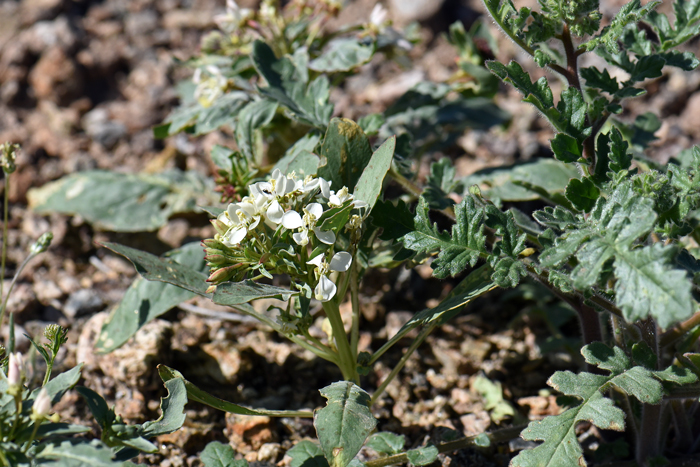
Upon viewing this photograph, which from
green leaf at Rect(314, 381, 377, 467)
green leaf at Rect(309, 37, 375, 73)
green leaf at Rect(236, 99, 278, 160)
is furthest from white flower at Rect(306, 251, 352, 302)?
green leaf at Rect(309, 37, 375, 73)

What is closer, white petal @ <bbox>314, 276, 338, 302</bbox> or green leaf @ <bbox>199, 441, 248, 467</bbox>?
white petal @ <bbox>314, 276, 338, 302</bbox>

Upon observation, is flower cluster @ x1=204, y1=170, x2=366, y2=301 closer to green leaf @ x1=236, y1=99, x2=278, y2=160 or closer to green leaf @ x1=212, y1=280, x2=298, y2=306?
green leaf @ x1=212, y1=280, x2=298, y2=306

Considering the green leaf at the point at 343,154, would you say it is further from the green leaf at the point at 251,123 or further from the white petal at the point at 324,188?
the green leaf at the point at 251,123

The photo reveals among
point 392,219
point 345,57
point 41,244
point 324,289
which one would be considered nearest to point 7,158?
point 41,244

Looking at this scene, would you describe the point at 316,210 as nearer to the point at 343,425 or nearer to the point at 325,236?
the point at 325,236

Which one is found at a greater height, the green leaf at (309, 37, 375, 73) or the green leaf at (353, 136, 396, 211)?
the green leaf at (309, 37, 375, 73)

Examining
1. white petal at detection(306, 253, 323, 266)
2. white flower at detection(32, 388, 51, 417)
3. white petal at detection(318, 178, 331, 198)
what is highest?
white petal at detection(318, 178, 331, 198)

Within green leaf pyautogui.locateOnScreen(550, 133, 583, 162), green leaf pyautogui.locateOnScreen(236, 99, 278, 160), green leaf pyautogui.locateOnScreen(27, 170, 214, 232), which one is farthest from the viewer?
green leaf pyautogui.locateOnScreen(27, 170, 214, 232)
